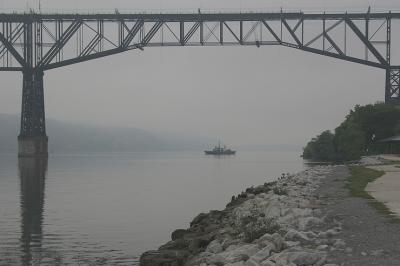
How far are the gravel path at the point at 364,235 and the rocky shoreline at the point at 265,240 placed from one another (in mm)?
257

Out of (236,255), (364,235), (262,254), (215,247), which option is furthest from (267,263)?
(215,247)

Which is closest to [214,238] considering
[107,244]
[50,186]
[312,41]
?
[107,244]

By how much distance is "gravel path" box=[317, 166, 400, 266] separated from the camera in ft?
40.7

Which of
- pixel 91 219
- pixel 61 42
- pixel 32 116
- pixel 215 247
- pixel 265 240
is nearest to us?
pixel 265 240

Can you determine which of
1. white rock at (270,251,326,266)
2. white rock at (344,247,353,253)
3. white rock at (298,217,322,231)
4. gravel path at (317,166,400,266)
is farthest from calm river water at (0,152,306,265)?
white rock at (344,247,353,253)

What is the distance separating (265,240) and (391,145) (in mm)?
75306

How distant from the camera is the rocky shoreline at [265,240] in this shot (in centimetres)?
1354

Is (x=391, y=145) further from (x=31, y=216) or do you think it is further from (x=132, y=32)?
(x=31, y=216)

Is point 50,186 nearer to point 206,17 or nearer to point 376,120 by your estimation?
point 206,17

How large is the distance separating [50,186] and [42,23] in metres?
48.5

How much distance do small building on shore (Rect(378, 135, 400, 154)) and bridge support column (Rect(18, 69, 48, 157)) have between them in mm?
55850

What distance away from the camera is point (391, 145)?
8619 cm

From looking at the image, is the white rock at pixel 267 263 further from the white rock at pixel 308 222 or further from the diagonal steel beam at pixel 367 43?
the diagonal steel beam at pixel 367 43

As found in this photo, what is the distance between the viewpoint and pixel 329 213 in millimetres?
19750
